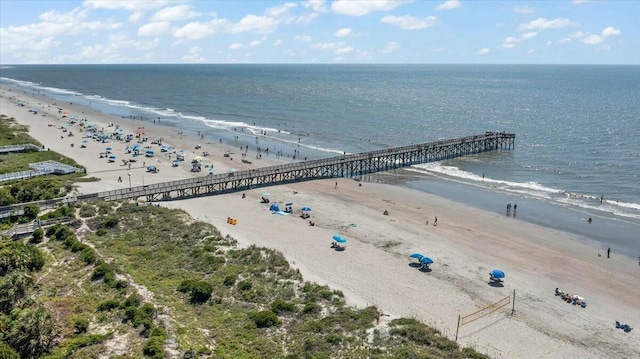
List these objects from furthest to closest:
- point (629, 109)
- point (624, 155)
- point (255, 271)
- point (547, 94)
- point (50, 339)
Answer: point (547, 94) < point (629, 109) < point (624, 155) < point (255, 271) < point (50, 339)

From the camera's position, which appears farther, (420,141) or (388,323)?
(420,141)

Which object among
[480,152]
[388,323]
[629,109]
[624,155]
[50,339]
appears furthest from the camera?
[629,109]

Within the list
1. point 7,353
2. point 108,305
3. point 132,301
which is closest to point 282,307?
point 132,301

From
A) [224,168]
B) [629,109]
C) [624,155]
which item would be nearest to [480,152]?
[624,155]

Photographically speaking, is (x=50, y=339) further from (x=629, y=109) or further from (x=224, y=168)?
(x=629, y=109)

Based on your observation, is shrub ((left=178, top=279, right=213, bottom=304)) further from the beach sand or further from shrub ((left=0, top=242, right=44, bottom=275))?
shrub ((left=0, top=242, right=44, bottom=275))

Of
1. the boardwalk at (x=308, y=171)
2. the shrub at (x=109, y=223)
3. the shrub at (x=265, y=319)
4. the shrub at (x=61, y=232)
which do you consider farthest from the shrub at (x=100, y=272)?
the boardwalk at (x=308, y=171)

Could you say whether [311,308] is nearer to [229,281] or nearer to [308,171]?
[229,281]
